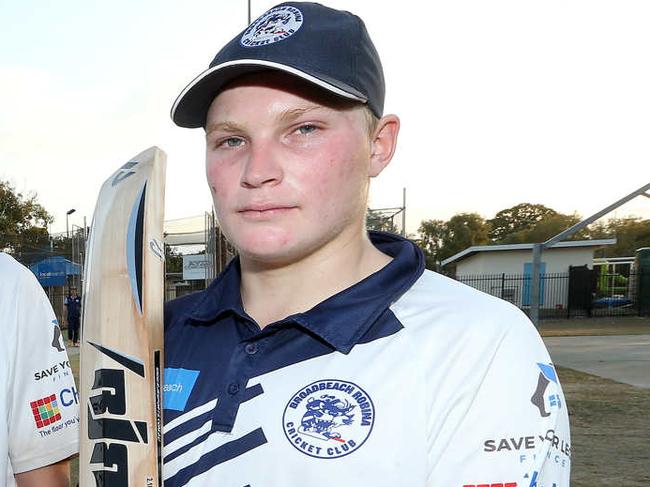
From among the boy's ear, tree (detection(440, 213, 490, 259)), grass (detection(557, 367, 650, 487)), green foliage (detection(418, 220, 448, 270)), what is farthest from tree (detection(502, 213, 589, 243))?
the boy's ear

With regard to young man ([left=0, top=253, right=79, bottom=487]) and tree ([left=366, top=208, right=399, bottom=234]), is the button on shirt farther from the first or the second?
tree ([left=366, top=208, right=399, bottom=234])

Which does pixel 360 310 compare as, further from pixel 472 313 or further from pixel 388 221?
pixel 388 221

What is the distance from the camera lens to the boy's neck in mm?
1474

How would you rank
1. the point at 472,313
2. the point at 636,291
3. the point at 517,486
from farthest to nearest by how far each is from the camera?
the point at 636,291, the point at 472,313, the point at 517,486

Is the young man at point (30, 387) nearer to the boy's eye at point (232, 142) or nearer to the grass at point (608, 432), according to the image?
the boy's eye at point (232, 142)

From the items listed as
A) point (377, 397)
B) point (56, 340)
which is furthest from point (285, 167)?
point (56, 340)

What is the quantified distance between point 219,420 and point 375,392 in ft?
1.08

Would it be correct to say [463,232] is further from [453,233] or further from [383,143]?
[383,143]

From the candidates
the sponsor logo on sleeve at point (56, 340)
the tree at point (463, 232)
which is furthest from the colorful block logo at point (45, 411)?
the tree at point (463, 232)

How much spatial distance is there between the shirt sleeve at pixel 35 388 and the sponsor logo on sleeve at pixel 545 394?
4.12ft

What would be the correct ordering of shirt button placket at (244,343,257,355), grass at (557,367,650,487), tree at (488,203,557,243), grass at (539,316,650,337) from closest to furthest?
1. shirt button placket at (244,343,257,355)
2. grass at (557,367,650,487)
3. grass at (539,316,650,337)
4. tree at (488,203,557,243)

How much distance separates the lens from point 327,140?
4.46 ft

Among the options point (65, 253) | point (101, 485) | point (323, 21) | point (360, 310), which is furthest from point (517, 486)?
point (65, 253)

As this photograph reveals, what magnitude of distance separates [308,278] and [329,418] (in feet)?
1.10
